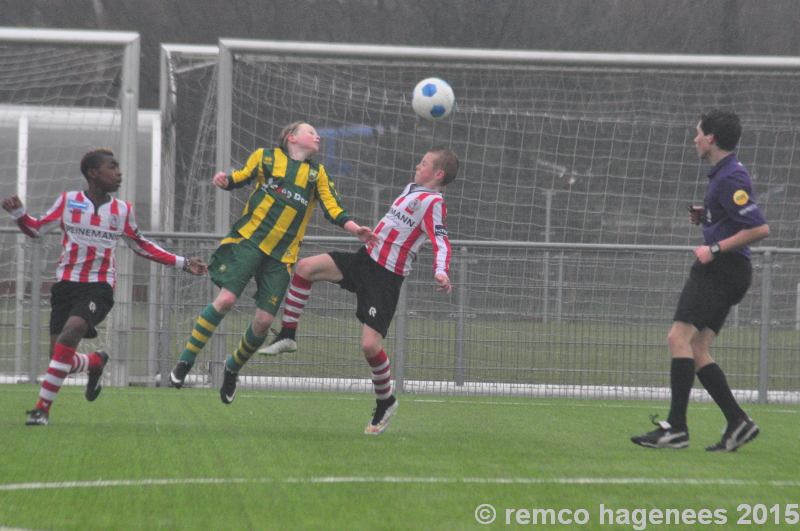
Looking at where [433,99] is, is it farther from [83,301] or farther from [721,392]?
[721,392]

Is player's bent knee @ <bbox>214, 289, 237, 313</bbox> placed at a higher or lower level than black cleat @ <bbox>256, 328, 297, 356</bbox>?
higher

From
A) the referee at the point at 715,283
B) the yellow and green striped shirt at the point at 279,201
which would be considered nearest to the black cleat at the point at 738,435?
the referee at the point at 715,283

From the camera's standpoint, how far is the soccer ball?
1045 cm

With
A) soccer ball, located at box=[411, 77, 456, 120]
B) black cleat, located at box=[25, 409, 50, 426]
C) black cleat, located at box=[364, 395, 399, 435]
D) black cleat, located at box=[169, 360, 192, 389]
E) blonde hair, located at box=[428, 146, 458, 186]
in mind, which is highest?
soccer ball, located at box=[411, 77, 456, 120]

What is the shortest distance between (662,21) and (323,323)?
75.9ft

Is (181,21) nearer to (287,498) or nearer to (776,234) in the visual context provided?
(776,234)

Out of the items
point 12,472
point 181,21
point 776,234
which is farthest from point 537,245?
point 181,21

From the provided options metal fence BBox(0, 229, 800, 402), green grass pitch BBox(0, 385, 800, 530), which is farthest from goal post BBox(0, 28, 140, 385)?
green grass pitch BBox(0, 385, 800, 530)

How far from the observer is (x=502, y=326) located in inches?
504

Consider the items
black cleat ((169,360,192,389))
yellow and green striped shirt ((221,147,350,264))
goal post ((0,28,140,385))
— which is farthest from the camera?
goal post ((0,28,140,385))

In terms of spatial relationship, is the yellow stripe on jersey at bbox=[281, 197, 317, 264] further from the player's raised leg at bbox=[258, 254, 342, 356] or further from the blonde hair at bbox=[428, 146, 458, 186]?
the blonde hair at bbox=[428, 146, 458, 186]

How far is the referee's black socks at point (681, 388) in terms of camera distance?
741cm

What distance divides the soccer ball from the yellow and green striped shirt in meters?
2.16

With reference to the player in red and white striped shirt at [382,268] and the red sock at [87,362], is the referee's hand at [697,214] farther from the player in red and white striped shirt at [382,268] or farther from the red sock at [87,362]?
the red sock at [87,362]
